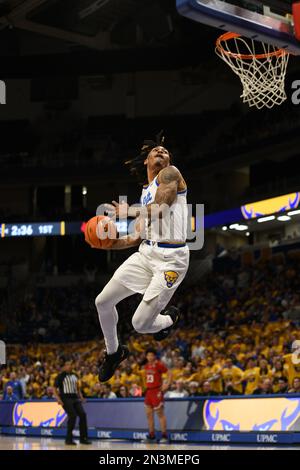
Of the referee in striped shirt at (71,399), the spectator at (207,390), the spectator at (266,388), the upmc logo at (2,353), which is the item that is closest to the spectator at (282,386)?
the spectator at (266,388)

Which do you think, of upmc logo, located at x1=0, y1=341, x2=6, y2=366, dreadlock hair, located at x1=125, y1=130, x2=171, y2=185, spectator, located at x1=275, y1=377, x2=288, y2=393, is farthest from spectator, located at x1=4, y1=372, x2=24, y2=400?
dreadlock hair, located at x1=125, y1=130, x2=171, y2=185

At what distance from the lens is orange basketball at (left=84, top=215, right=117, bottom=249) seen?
748 centimetres

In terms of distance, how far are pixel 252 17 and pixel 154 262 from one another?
3326mm

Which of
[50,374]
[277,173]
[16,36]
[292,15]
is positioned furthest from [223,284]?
[292,15]

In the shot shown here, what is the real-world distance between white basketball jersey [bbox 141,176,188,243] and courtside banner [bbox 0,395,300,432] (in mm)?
7664

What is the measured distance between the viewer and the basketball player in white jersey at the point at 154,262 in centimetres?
762

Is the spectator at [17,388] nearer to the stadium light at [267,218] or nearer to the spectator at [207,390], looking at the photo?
the spectator at [207,390]

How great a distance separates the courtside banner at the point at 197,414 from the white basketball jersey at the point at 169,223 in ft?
25.1

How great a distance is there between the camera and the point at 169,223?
785 cm

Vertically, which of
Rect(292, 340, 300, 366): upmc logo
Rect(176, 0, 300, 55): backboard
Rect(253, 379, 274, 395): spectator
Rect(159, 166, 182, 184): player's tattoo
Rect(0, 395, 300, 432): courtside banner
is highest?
Rect(176, 0, 300, 55): backboard

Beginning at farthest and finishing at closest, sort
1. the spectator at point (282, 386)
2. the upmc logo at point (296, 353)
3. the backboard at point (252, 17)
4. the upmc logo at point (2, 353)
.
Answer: the upmc logo at point (2, 353)
the upmc logo at point (296, 353)
the spectator at point (282, 386)
the backboard at point (252, 17)

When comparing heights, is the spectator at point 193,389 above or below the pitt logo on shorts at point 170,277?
below

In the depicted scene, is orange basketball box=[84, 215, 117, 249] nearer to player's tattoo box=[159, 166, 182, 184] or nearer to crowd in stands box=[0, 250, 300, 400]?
player's tattoo box=[159, 166, 182, 184]
